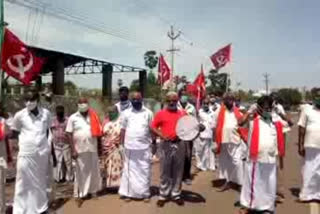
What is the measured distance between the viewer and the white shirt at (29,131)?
25.8 feet

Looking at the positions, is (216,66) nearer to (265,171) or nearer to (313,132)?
(313,132)

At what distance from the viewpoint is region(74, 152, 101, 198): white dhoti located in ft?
32.4

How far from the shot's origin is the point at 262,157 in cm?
800

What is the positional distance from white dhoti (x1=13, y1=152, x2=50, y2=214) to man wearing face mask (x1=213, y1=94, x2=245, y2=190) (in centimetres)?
390

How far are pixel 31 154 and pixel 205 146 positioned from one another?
694cm

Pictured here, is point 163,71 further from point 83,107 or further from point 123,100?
point 83,107

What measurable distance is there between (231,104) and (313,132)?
6.14ft

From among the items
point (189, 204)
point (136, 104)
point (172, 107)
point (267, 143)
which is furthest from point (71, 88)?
point (267, 143)

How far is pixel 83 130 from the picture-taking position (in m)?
9.80

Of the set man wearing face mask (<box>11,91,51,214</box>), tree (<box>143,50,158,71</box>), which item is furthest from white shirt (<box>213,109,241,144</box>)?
tree (<box>143,50,158,71</box>)

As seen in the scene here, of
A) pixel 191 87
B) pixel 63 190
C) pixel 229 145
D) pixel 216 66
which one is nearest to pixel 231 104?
pixel 229 145

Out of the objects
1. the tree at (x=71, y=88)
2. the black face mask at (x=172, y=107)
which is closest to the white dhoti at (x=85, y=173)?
the black face mask at (x=172, y=107)

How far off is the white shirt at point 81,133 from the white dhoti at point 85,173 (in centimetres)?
13

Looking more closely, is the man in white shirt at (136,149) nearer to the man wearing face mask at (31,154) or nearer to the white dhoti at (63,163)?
the white dhoti at (63,163)
